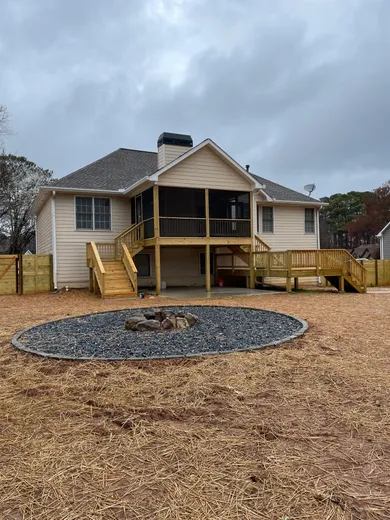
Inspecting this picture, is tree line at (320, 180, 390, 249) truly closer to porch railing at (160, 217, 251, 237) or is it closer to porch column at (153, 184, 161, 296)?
porch railing at (160, 217, 251, 237)

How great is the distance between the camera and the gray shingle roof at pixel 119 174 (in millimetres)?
16891

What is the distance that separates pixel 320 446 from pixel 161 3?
50.8ft

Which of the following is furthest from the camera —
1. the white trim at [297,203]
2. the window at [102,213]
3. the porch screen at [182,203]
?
the white trim at [297,203]

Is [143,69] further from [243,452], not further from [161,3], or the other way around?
[243,452]

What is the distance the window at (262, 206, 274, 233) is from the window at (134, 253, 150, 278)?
665 centimetres

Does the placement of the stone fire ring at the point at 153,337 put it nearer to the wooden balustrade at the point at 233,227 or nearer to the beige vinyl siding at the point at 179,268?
the wooden balustrade at the point at 233,227

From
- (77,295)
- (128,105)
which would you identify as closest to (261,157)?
(128,105)

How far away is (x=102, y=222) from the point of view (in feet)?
56.5

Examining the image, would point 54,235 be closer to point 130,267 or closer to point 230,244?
point 130,267

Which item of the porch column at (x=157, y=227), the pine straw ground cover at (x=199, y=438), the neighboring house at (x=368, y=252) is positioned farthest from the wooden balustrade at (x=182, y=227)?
the neighboring house at (x=368, y=252)

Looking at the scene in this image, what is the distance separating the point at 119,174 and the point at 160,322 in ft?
43.5

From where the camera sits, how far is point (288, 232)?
821 inches

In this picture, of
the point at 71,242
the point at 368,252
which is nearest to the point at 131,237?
the point at 71,242

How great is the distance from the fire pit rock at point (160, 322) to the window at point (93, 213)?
10.7 metres
